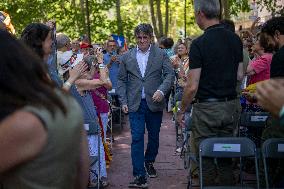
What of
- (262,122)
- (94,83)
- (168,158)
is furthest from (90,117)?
(168,158)

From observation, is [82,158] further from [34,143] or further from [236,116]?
[236,116]

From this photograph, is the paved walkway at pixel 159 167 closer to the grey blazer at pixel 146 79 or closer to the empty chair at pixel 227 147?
the grey blazer at pixel 146 79

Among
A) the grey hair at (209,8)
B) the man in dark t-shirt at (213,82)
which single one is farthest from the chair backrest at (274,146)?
the grey hair at (209,8)

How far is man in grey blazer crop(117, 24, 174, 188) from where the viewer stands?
7.00 metres

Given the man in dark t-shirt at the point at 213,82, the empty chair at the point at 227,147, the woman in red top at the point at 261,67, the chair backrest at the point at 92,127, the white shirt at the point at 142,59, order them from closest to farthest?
the empty chair at the point at 227,147 → the man in dark t-shirt at the point at 213,82 → the chair backrest at the point at 92,127 → the woman in red top at the point at 261,67 → the white shirt at the point at 142,59

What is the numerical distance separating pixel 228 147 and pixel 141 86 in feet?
7.39

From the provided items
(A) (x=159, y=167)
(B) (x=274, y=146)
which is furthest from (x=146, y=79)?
(B) (x=274, y=146)

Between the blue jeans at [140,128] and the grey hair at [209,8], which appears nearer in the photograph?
the grey hair at [209,8]

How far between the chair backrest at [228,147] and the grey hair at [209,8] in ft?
3.92

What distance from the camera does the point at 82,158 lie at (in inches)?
93.4

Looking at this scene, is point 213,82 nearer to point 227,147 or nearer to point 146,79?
point 227,147

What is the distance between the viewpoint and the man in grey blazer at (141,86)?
23.0ft

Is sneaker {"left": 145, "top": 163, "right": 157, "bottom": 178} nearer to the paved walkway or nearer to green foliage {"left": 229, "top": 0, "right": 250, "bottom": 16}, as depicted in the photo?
the paved walkway

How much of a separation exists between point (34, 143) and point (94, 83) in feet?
13.9
